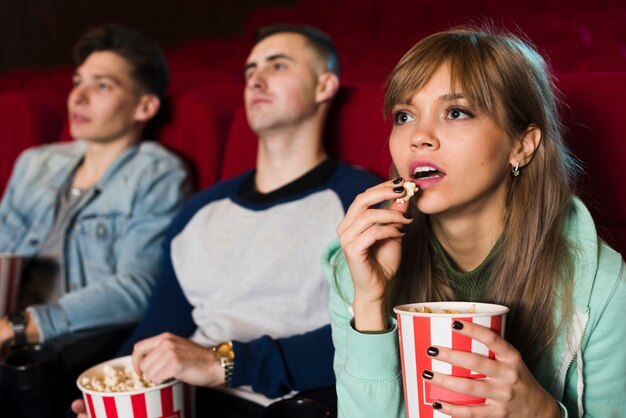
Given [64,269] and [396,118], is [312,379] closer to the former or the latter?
[396,118]

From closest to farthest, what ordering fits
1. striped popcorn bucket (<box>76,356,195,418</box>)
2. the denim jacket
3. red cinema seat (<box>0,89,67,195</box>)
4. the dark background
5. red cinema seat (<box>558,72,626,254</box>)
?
striped popcorn bucket (<box>76,356,195,418</box>) < red cinema seat (<box>558,72,626,254</box>) < the denim jacket < red cinema seat (<box>0,89,67,195</box>) < the dark background

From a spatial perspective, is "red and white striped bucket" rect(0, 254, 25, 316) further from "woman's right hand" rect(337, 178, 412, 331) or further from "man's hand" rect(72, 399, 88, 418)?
"woman's right hand" rect(337, 178, 412, 331)

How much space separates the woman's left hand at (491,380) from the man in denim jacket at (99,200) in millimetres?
922

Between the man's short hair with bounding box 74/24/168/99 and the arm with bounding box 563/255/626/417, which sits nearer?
the arm with bounding box 563/255/626/417

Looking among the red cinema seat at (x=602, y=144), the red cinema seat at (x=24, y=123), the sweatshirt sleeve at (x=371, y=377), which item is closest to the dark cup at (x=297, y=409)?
the sweatshirt sleeve at (x=371, y=377)

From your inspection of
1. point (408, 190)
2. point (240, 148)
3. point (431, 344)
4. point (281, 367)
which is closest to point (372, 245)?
point (408, 190)

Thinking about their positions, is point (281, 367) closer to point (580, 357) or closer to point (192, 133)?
point (580, 357)

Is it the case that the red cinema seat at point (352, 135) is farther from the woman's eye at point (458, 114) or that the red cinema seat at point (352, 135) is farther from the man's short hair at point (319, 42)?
the woman's eye at point (458, 114)

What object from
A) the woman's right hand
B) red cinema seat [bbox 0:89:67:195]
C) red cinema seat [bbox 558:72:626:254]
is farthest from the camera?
red cinema seat [bbox 0:89:67:195]

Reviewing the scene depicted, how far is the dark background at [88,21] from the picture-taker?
13.8 ft

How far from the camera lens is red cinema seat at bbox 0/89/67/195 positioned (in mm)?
1957

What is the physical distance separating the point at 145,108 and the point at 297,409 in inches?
42.6

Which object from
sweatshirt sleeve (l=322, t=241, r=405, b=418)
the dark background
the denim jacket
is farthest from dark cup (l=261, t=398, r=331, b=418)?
the dark background

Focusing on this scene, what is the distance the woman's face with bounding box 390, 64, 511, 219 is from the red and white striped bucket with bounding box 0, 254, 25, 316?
861mm
